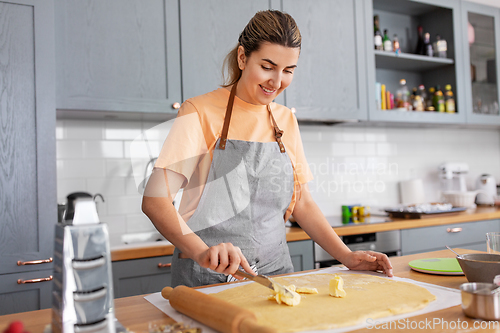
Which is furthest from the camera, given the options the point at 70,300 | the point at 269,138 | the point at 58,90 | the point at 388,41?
the point at 388,41

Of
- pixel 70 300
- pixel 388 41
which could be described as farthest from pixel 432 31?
pixel 70 300

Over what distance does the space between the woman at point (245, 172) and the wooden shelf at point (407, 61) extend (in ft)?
5.93

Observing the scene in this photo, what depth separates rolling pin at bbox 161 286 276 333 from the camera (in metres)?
0.68

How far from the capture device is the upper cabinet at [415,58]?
289cm

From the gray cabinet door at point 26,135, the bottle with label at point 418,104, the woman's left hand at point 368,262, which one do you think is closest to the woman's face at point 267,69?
the woman's left hand at point 368,262

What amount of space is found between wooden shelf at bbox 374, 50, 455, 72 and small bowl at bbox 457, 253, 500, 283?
2.17 m

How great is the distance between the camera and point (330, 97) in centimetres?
268

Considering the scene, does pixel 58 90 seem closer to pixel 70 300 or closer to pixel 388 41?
pixel 70 300

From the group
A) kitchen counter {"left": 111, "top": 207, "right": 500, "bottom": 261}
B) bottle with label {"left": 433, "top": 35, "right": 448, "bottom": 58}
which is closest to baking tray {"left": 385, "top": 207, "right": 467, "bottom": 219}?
kitchen counter {"left": 111, "top": 207, "right": 500, "bottom": 261}

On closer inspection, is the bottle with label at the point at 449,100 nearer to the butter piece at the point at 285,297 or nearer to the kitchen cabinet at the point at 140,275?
the kitchen cabinet at the point at 140,275

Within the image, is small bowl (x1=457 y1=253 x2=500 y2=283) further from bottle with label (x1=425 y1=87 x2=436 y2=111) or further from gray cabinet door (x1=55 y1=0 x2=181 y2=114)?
bottle with label (x1=425 y1=87 x2=436 y2=111)

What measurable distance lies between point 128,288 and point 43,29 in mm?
1242

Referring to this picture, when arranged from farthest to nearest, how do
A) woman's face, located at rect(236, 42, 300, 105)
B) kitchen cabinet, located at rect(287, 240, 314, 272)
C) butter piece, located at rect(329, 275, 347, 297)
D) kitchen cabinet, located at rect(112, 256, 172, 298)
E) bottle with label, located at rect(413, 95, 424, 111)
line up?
bottle with label, located at rect(413, 95, 424, 111) < kitchen cabinet, located at rect(287, 240, 314, 272) < kitchen cabinet, located at rect(112, 256, 172, 298) < woman's face, located at rect(236, 42, 300, 105) < butter piece, located at rect(329, 275, 347, 297)

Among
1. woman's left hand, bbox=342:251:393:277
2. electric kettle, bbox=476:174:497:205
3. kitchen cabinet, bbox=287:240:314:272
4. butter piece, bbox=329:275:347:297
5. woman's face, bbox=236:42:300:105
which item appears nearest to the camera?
butter piece, bbox=329:275:347:297
